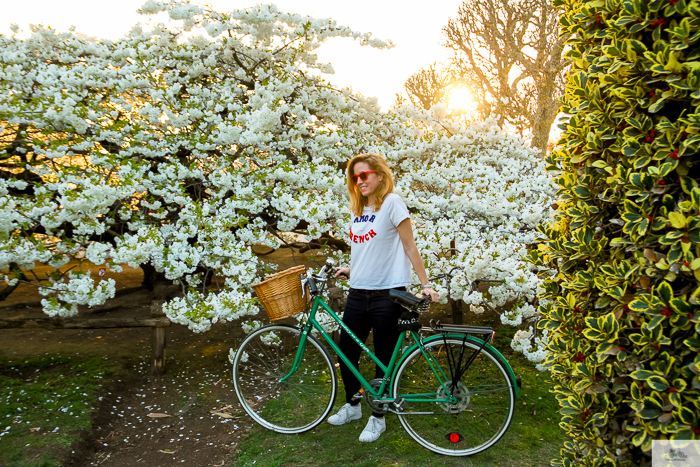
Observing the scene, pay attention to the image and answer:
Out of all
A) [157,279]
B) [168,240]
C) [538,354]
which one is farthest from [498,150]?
[157,279]

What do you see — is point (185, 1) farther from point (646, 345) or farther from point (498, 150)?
point (646, 345)

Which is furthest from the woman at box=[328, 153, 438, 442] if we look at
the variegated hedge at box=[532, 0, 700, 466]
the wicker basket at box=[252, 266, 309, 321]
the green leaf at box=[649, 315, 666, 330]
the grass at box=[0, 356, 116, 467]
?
the grass at box=[0, 356, 116, 467]

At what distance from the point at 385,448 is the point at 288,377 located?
90 centimetres

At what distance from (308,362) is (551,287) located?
2111 millimetres

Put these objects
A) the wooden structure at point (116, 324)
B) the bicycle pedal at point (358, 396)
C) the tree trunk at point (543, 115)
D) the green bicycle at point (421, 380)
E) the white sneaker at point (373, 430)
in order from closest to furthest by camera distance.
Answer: the green bicycle at point (421, 380) → the white sneaker at point (373, 430) → the bicycle pedal at point (358, 396) → the wooden structure at point (116, 324) → the tree trunk at point (543, 115)

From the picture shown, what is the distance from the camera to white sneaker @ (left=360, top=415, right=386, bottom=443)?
3.16 meters

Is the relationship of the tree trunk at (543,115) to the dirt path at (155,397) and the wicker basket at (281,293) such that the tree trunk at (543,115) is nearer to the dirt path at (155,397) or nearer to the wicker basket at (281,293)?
the dirt path at (155,397)

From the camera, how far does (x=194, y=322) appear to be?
12.5ft

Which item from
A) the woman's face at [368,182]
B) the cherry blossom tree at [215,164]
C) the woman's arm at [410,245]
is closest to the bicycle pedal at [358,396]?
the woman's arm at [410,245]

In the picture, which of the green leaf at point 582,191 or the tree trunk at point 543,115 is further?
the tree trunk at point 543,115

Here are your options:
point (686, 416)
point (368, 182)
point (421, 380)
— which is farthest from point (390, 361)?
point (686, 416)

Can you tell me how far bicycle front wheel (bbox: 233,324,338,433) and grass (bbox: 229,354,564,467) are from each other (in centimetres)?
13

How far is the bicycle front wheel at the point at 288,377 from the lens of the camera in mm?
3326

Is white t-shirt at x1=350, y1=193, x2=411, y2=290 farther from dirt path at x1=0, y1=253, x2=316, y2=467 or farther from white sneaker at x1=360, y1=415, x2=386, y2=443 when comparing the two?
dirt path at x1=0, y1=253, x2=316, y2=467
